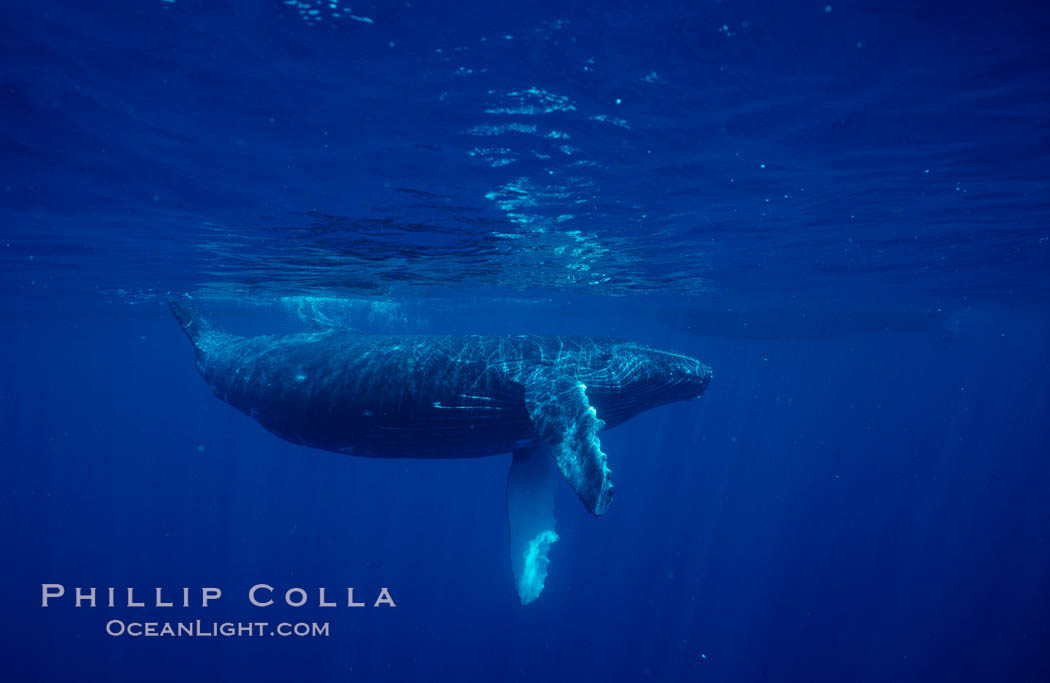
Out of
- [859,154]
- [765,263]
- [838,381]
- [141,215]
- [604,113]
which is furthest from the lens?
[838,381]

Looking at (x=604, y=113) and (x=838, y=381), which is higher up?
(x=604, y=113)

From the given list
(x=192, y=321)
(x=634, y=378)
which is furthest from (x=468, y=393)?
(x=192, y=321)

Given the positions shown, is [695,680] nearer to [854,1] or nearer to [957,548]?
[854,1]

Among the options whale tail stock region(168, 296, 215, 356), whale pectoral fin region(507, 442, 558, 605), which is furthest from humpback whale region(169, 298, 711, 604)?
whale tail stock region(168, 296, 215, 356)

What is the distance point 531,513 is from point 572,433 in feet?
8.97

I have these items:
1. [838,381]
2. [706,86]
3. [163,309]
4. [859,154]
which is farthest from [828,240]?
[838,381]

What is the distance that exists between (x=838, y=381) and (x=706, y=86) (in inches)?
6136

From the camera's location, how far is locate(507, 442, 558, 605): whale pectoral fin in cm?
740

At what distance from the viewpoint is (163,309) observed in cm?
A: 3369

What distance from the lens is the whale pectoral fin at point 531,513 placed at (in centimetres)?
740

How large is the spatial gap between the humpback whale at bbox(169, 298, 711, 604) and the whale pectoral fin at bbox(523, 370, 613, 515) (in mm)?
71

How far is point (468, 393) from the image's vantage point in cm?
727

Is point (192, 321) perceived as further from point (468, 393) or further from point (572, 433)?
point (572, 433)

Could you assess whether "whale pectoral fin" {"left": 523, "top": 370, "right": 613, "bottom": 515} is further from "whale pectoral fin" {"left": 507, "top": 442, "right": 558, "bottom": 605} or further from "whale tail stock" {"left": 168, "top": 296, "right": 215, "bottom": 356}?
"whale tail stock" {"left": 168, "top": 296, "right": 215, "bottom": 356}
